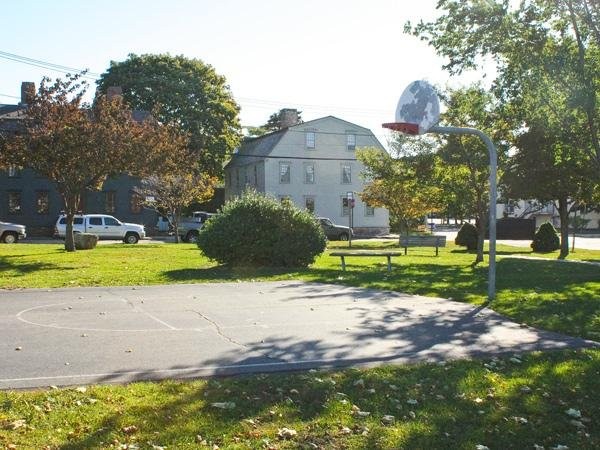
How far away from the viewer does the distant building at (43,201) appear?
47875mm

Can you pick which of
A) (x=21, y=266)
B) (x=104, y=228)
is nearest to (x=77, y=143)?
(x=21, y=266)

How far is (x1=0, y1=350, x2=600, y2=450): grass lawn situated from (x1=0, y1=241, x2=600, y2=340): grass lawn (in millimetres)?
3429

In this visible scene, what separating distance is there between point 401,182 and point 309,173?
2888cm

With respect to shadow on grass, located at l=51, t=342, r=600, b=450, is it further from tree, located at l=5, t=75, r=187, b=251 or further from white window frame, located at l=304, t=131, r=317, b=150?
white window frame, located at l=304, t=131, r=317, b=150

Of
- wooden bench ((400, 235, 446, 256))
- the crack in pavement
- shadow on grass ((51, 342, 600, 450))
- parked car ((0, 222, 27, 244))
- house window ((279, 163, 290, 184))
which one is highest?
house window ((279, 163, 290, 184))

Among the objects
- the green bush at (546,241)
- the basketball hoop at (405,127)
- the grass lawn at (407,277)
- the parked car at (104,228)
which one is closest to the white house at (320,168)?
the parked car at (104,228)

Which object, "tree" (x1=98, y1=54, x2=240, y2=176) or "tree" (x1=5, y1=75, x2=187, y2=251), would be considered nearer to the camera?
"tree" (x1=5, y1=75, x2=187, y2=251)

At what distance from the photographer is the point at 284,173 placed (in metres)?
54.4

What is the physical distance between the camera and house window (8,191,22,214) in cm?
4806

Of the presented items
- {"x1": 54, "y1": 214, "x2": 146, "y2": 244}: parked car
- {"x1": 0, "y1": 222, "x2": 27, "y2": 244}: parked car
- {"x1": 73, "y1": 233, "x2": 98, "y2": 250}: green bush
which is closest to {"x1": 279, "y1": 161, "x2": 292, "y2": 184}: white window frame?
{"x1": 54, "y1": 214, "x2": 146, "y2": 244}: parked car

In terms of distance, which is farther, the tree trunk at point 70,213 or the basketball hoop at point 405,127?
the tree trunk at point 70,213

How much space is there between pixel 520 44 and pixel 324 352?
9.18 m

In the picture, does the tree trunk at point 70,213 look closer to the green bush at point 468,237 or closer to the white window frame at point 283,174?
the green bush at point 468,237

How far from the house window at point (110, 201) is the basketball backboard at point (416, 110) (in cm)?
4206
